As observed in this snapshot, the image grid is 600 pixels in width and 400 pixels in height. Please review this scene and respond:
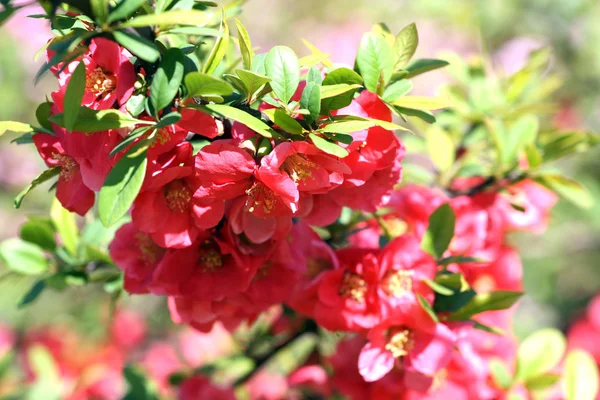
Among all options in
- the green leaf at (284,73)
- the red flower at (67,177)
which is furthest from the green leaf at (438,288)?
the red flower at (67,177)

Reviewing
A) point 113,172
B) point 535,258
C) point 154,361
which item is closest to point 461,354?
point 113,172

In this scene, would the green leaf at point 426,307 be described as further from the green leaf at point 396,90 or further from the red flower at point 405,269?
the green leaf at point 396,90

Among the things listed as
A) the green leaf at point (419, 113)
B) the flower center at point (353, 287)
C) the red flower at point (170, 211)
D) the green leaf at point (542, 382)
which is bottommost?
the green leaf at point (542, 382)

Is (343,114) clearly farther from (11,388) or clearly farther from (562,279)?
(562,279)

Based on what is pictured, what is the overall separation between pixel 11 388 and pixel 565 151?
1.58 meters

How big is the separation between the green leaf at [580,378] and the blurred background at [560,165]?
157cm

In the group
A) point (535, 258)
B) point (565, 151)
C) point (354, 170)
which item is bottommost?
point (535, 258)

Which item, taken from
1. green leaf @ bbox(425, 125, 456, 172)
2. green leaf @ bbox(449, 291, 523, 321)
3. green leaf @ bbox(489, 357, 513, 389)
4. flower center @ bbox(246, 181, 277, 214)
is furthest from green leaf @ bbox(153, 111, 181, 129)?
green leaf @ bbox(489, 357, 513, 389)

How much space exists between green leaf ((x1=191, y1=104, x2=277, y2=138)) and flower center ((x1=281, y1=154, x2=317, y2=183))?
0.17ft

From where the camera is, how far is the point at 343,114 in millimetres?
617

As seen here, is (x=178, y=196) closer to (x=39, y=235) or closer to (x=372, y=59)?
Answer: (x=372, y=59)

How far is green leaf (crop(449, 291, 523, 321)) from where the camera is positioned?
821mm

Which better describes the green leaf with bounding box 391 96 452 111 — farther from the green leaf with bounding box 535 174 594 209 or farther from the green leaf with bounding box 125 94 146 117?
the green leaf with bounding box 535 174 594 209

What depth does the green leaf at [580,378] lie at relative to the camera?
1023 mm
